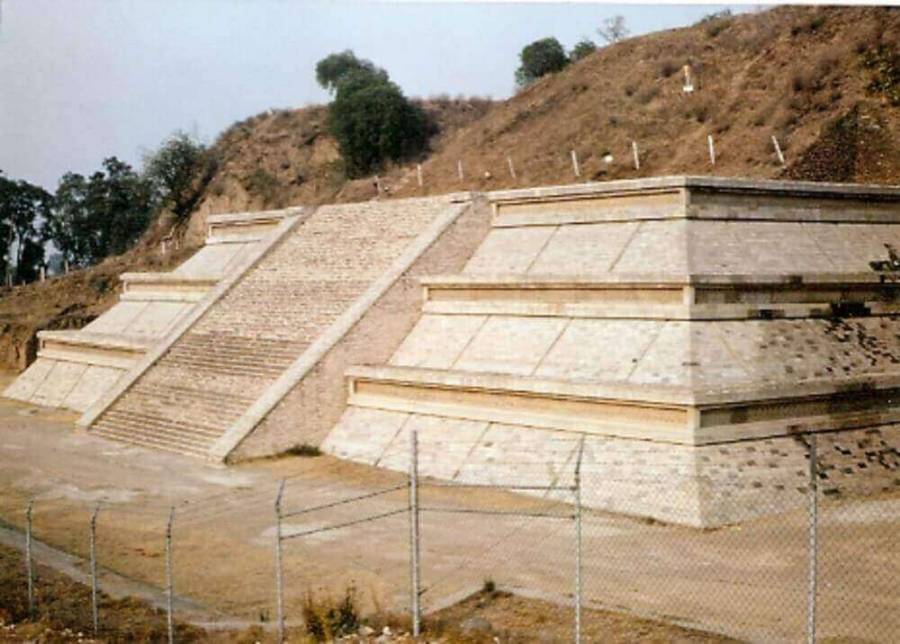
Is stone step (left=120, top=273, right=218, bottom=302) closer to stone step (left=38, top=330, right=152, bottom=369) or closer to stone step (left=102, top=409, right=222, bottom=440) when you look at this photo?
stone step (left=38, top=330, right=152, bottom=369)

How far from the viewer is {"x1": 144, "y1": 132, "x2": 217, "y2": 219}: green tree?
5353 cm

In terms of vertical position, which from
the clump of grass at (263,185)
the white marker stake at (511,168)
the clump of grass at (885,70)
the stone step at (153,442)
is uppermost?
the clump of grass at (885,70)

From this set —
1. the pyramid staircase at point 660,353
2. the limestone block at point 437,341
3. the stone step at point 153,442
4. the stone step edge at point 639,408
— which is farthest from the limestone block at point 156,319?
the stone step edge at point 639,408

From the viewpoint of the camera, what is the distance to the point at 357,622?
862 cm

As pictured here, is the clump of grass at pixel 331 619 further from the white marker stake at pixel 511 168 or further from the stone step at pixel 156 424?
the white marker stake at pixel 511 168

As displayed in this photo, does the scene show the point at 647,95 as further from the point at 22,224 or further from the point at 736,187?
the point at 22,224

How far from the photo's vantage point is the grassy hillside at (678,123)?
2353 centimetres

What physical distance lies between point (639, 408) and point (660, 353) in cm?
117

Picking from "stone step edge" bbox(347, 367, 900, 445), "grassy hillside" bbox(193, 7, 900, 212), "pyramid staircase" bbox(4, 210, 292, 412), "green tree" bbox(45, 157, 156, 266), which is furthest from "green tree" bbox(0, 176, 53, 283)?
"stone step edge" bbox(347, 367, 900, 445)

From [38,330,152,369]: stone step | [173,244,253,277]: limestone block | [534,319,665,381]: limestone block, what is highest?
[173,244,253,277]: limestone block

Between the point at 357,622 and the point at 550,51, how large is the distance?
1830 inches

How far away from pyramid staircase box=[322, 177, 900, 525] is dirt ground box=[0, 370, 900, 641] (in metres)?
0.72

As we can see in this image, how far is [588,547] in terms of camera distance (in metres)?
11.2

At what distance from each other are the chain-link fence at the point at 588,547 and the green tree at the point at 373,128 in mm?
35010
